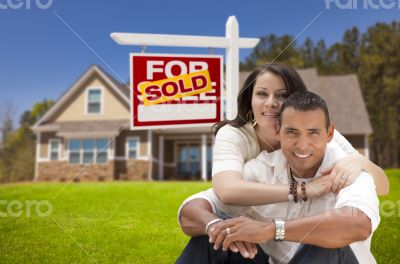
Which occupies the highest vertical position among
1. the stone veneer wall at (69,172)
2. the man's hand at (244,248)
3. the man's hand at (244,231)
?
the man's hand at (244,231)

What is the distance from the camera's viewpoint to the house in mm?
8555

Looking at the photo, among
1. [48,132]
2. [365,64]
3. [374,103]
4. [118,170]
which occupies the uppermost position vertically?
[365,64]

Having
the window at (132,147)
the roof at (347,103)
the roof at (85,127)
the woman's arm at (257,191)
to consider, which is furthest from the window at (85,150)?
the woman's arm at (257,191)

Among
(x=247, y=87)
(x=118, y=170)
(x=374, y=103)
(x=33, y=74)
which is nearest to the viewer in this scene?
(x=247, y=87)

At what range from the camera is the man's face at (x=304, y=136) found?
60.6 inches

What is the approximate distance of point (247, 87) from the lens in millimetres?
1861

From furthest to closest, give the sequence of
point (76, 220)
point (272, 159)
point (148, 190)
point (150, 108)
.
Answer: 1. point (148, 190)
2. point (76, 220)
3. point (150, 108)
4. point (272, 159)

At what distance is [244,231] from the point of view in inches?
59.2

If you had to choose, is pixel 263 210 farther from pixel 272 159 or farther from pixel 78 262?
pixel 78 262

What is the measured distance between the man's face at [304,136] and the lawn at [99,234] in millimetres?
897

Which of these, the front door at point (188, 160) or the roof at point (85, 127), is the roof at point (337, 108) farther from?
the front door at point (188, 160)

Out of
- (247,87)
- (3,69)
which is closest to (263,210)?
(247,87)

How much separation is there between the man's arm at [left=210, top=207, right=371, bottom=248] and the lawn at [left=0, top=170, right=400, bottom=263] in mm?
771

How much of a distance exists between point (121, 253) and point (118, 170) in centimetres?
707
